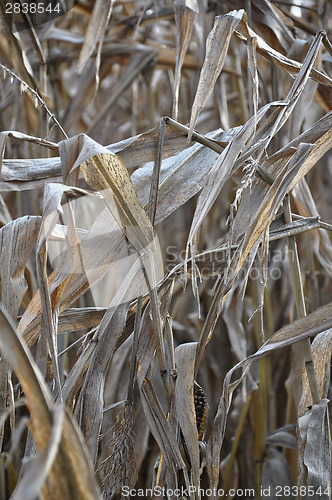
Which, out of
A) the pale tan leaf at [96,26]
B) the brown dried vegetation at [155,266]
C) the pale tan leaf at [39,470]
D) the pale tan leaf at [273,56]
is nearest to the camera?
the pale tan leaf at [39,470]

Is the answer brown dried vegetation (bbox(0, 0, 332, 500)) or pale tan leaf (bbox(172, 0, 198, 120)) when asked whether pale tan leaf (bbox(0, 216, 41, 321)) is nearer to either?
brown dried vegetation (bbox(0, 0, 332, 500))

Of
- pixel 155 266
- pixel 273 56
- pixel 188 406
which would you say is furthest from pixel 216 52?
pixel 188 406

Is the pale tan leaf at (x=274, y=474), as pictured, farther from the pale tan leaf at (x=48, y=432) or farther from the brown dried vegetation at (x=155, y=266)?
the pale tan leaf at (x=48, y=432)

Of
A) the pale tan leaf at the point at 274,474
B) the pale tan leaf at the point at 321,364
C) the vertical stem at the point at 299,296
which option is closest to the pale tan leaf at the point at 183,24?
the vertical stem at the point at 299,296

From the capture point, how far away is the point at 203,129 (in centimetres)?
143

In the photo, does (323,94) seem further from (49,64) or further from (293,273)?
(49,64)

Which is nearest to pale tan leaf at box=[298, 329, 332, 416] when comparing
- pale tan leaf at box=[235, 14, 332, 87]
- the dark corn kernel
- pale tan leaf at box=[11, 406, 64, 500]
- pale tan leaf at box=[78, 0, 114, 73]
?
the dark corn kernel

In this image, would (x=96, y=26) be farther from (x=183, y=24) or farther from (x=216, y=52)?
(x=216, y=52)

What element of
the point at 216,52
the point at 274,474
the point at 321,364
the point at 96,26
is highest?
the point at 96,26

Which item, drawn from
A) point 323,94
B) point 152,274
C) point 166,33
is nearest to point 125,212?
point 152,274

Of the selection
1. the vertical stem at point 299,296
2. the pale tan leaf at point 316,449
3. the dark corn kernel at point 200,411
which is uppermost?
the vertical stem at point 299,296

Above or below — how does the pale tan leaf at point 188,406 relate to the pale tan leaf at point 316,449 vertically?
above

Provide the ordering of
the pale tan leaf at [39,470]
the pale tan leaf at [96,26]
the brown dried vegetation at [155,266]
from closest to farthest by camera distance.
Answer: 1. the pale tan leaf at [39,470]
2. the brown dried vegetation at [155,266]
3. the pale tan leaf at [96,26]

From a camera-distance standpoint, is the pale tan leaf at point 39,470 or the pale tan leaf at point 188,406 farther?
the pale tan leaf at point 188,406
